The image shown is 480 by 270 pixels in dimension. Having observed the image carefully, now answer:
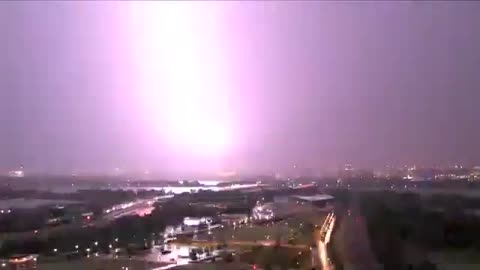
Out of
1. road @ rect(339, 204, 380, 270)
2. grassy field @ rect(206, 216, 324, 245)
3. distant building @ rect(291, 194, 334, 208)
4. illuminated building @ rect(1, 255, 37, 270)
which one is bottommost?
road @ rect(339, 204, 380, 270)

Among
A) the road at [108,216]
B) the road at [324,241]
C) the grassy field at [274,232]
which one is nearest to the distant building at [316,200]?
the road at [324,241]

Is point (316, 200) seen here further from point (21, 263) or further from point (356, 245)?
point (21, 263)

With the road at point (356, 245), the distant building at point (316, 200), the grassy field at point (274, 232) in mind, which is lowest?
the road at point (356, 245)

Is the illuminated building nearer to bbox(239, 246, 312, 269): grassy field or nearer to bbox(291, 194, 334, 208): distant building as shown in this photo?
bbox(239, 246, 312, 269): grassy field

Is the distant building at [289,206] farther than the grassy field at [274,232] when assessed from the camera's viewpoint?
Yes

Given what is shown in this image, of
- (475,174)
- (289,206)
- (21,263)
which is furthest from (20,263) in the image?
(475,174)

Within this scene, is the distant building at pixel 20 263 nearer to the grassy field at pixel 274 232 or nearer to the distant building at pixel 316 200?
the grassy field at pixel 274 232

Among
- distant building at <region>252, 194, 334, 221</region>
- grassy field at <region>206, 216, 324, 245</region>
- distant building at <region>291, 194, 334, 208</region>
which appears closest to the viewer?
grassy field at <region>206, 216, 324, 245</region>

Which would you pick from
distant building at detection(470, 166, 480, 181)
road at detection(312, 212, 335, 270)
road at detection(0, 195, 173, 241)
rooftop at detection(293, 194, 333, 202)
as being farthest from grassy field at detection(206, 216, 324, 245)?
distant building at detection(470, 166, 480, 181)

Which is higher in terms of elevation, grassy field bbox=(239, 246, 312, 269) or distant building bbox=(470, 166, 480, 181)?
distant building bbox=(470, 166, 480, 181)

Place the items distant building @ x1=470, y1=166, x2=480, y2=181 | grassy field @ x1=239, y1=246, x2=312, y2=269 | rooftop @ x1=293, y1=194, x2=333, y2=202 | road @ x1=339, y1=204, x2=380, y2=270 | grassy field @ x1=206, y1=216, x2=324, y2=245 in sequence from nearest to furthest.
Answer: grassy field @ x1=239, y1=246, x2=312, y2=269, road @ x1=339, y1=204, x2=380, y2=270, grassy field @ x1=206, y1=216, x2=324, y2=245, rooftop @ x1=293, y1=194, x2=333, y2=202, distant building @ x1=470, y1=166, x2=480, y2=181

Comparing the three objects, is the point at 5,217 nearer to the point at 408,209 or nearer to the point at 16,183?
the point at 16,183

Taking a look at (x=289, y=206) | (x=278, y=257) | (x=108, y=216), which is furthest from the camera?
(x=289, y=206)
